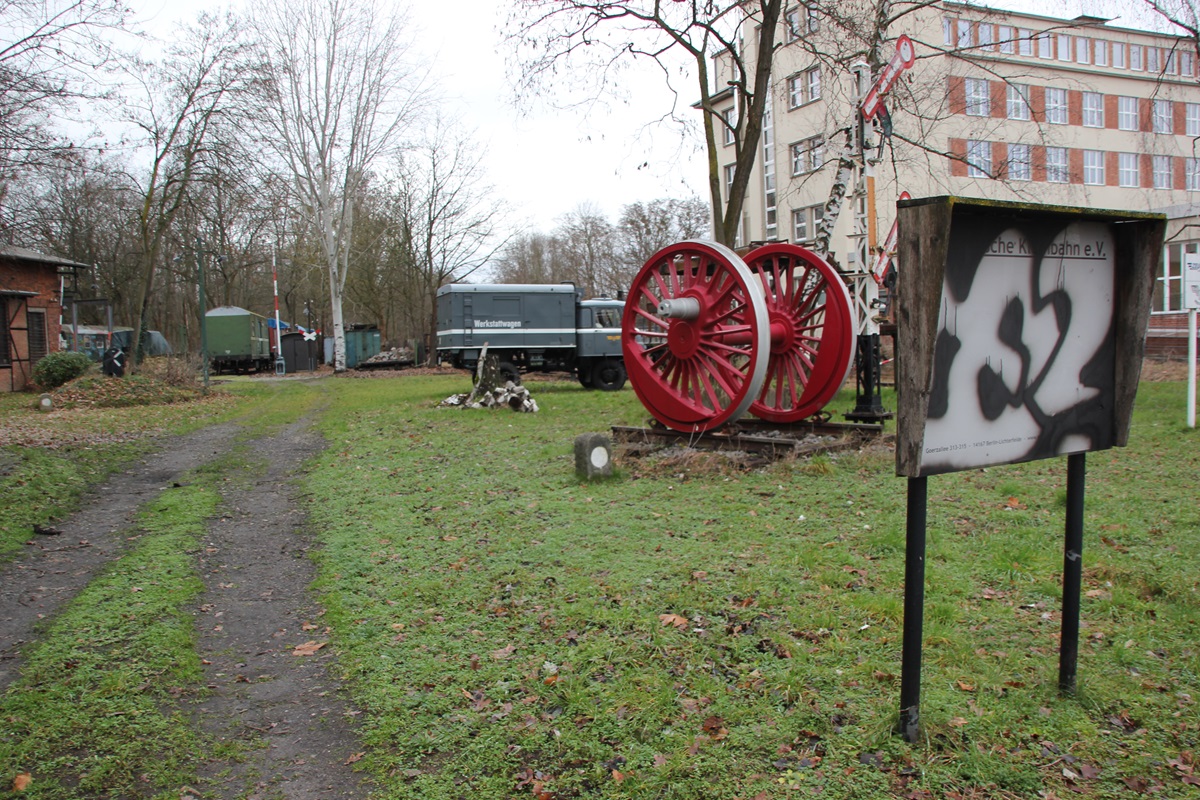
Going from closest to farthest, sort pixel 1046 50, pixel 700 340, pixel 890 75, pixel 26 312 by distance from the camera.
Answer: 1. pixel 890 75
2. pixel 700 340
3. pixel 26 312
4. pixel 1046 50

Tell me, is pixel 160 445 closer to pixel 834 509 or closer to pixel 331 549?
pixel 331 549

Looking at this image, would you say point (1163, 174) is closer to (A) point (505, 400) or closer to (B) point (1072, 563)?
(A) point (505, 400)

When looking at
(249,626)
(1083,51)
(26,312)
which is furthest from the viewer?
(1083,51)

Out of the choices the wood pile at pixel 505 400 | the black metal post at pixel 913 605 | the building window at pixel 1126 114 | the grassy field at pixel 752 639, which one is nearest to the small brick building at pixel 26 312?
the wood pile at pixel 505 400

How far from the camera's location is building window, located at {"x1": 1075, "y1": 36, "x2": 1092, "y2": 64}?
44.7m

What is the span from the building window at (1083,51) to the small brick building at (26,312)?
4652cm

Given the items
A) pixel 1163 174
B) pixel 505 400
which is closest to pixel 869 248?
pixel 505 400

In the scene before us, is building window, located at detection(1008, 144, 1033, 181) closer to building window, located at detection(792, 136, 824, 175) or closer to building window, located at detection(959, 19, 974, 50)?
building window, located at detection(959, 19, 974, 50)

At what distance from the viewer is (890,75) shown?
9547mm

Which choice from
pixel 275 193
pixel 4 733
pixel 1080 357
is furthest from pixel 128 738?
pixel 275 193

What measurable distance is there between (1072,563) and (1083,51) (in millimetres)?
50931

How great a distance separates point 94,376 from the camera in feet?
73.2

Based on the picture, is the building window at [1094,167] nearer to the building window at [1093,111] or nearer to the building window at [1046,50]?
the building window at [1093,111]

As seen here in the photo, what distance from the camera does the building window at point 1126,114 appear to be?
148ft
